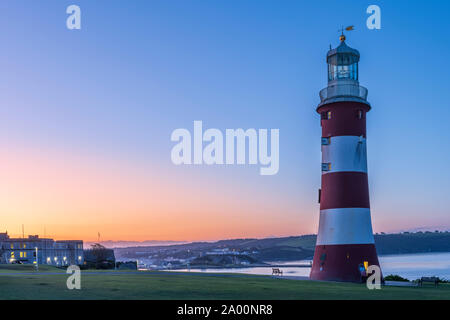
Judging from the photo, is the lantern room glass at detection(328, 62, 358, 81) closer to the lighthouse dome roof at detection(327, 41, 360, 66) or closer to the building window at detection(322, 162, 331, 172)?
the lighthouse dome roof at detection(327, 41, 360, 66)

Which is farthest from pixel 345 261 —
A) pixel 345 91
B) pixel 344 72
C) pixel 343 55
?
pixel 343 55

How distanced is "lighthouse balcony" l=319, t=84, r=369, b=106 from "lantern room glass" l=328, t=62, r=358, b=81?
101 cm

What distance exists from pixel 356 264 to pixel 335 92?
13.5m

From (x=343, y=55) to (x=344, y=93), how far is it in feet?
11.2

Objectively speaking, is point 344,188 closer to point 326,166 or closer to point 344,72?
point 326,166

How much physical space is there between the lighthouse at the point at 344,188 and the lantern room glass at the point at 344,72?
1.00 ft

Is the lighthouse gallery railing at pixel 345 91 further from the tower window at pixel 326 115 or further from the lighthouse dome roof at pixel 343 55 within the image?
the lighthouse dome roof at pixel 343 55

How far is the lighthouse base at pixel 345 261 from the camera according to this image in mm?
34250

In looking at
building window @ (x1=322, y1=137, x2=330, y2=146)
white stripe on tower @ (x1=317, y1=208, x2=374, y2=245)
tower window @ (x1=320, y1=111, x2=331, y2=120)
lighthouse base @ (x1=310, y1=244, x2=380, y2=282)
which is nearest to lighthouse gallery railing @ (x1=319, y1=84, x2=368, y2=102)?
tower window @ (x1=320, y1=111, x2=331, y2=120)
